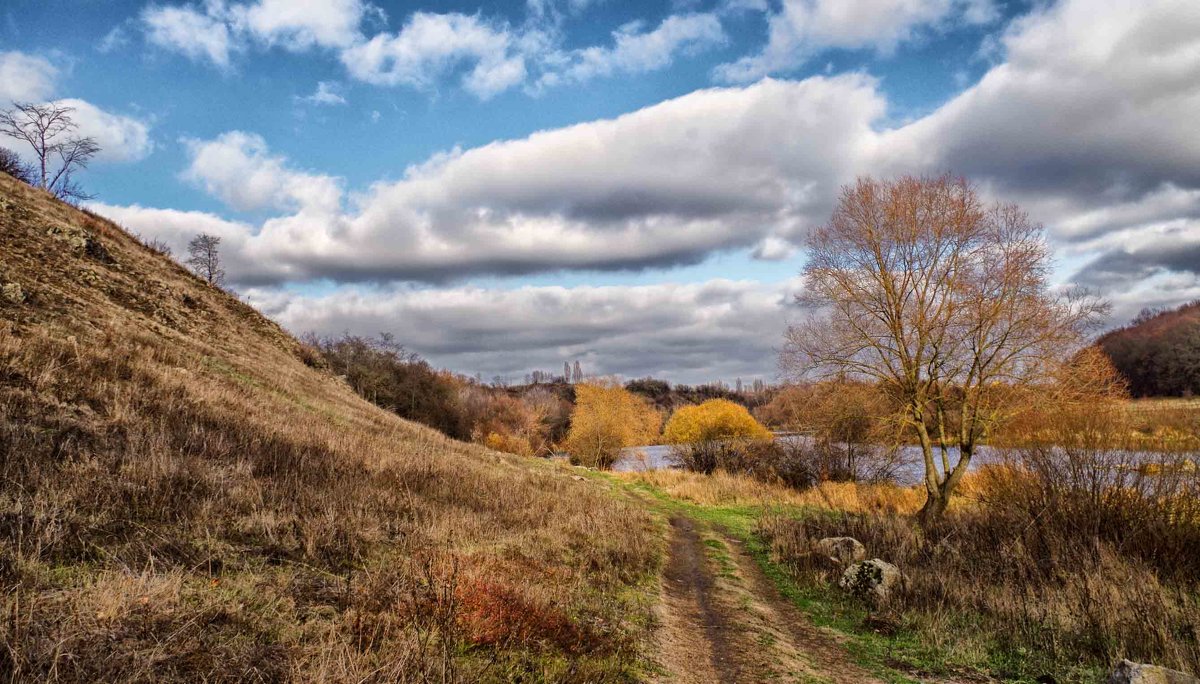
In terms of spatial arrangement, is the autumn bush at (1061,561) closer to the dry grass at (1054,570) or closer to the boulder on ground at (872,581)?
the dry grass at (1054,570)

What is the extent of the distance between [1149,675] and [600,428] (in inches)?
1883

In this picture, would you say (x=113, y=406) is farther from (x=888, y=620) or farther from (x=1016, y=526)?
(x=1016, y=526)

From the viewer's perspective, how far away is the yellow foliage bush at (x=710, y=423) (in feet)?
154

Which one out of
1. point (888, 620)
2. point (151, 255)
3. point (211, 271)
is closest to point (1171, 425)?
point (888, 620)

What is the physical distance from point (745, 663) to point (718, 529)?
11722mm

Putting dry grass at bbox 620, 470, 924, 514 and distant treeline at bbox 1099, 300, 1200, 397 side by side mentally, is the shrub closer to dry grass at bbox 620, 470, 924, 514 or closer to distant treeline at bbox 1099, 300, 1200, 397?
dry grass at bbox 620, 470, 924, 514

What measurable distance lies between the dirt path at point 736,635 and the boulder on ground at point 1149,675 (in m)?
2.37

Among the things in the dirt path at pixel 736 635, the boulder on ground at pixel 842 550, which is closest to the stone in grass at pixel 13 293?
→ the dirt path at pixel 736 635

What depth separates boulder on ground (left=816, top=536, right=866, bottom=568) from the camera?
1215 cm

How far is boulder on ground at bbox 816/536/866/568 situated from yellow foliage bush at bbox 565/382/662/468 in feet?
130

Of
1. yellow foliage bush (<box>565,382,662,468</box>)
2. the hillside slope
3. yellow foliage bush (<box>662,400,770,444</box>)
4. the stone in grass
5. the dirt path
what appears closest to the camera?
the hillside slope

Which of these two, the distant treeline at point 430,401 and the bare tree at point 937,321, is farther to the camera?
the distant treeline at point 430,401

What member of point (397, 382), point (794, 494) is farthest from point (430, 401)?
point (794, 494)

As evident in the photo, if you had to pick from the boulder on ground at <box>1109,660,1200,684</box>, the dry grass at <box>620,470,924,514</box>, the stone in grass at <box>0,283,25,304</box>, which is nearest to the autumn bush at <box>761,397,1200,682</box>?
the boulder on ground at <box>1109,660,1200,684</box>
